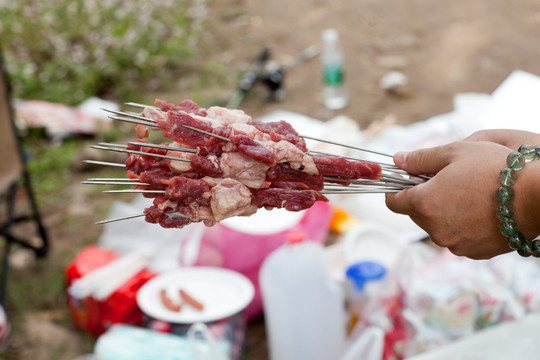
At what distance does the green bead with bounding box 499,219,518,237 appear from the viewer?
1701 millimetres

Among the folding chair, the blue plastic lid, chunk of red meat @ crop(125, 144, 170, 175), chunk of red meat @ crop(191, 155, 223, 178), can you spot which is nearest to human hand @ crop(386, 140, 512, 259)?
chunk of red meat @ crop(191, 155, 223, 178)

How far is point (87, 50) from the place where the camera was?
24.4 ft

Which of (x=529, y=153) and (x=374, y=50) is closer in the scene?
(x=529, y=153)

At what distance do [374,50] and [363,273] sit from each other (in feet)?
14.8

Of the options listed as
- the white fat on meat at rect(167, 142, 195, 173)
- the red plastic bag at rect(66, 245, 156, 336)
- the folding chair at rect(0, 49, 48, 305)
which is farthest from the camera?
the folding chair at rect(0, 49, 48, 305)

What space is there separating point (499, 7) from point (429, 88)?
1.68 m

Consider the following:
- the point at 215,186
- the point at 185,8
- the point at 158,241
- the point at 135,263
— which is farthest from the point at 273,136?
the point at 185,8

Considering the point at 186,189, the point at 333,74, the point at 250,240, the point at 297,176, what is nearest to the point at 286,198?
the point at 297,176

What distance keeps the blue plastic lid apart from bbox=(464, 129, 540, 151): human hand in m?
1.55

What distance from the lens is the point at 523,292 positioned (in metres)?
3.12

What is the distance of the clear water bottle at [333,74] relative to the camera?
20.4 feet

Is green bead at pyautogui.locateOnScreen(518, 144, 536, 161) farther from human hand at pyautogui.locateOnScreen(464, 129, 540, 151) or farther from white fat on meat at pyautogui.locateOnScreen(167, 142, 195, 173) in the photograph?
white fat on meat at pyautogui.locateOnScreen(167, 142, 195, 173)

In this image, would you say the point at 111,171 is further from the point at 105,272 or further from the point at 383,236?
the point at 383,236

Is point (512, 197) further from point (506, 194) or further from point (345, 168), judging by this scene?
point (345, 168)
